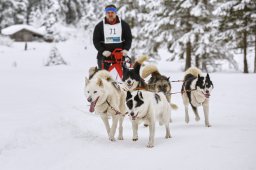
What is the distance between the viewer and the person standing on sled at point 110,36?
638 centimetres

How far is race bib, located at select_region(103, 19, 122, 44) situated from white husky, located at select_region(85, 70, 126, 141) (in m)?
1.33

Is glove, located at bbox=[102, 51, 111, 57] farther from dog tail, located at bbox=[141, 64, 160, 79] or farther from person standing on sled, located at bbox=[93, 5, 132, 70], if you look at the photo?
dog tail, located at bbox=[141, 64, 160, 79]

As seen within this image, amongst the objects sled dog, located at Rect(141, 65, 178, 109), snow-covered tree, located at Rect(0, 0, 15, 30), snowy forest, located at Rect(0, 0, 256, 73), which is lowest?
sled dog, located at Rect(141, 65, 178, 109)

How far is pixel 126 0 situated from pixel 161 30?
4.71m

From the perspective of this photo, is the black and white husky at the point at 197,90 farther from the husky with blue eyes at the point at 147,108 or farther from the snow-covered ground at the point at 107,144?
the husky with blue eyes at the point at 147,108

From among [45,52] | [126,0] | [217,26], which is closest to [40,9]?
[45,52]

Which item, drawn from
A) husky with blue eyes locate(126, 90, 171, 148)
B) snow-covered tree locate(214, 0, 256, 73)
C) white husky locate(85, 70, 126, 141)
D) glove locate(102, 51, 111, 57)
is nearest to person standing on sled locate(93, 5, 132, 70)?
glove locate(102, 51, 111, 57)

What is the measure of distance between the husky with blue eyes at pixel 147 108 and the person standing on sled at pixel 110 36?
1.66 metres

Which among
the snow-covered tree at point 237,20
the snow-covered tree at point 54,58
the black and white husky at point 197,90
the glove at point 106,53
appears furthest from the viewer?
the snow-covered tree at point 54,58

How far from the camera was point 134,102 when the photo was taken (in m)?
Result: 4.46

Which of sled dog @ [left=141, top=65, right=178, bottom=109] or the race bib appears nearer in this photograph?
the race bib

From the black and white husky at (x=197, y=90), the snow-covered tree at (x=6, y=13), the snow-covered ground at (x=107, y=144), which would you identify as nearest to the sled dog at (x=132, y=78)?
the snow-covered ground at (x=107, y=144)

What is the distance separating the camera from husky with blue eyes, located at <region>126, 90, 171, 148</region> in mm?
4480

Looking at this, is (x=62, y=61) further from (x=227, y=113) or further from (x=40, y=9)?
(x=40, y=9)
